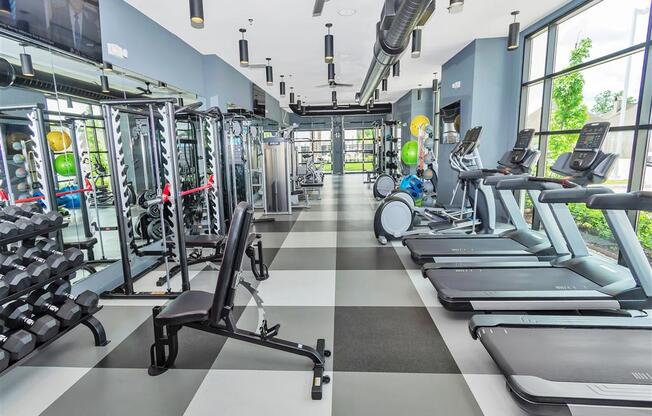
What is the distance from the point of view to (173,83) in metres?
5.45

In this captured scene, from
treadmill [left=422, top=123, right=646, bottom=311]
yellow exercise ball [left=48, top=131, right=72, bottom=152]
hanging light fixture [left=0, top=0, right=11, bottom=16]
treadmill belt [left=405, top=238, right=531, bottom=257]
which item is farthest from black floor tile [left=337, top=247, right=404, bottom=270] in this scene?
hanging light fixture [left=0, top=0, right=11, bottom=16]

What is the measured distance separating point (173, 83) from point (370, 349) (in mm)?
5056

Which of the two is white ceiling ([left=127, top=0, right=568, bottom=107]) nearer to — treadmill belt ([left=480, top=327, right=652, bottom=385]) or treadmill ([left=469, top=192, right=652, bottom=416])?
treadmill ([left=469, top=192, right=652, bottom=416])

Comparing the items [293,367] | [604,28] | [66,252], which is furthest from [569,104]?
[66,252]

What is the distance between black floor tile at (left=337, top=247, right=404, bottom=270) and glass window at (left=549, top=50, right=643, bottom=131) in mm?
3095

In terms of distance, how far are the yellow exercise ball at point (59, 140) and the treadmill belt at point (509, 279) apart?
3825 mm

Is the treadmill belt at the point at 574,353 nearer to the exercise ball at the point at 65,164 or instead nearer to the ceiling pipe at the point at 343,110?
the exercise ball at the point at 65,164

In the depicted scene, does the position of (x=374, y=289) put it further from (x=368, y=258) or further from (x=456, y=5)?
(x=456, y=5)

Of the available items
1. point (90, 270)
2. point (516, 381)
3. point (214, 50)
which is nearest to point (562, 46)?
point (516, 381)

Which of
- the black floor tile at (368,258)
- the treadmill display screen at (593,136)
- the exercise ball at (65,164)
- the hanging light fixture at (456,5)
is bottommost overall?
the black floor tile at (368,258)

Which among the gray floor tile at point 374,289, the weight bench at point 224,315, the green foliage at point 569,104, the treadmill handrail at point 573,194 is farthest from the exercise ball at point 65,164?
the green foliage at point 569,104

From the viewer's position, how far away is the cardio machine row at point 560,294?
5.54 ft

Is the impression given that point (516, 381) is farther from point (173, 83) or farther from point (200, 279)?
point (173, 83)

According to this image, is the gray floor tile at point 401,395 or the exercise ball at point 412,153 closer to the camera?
the gray floor tile at point 401,395
